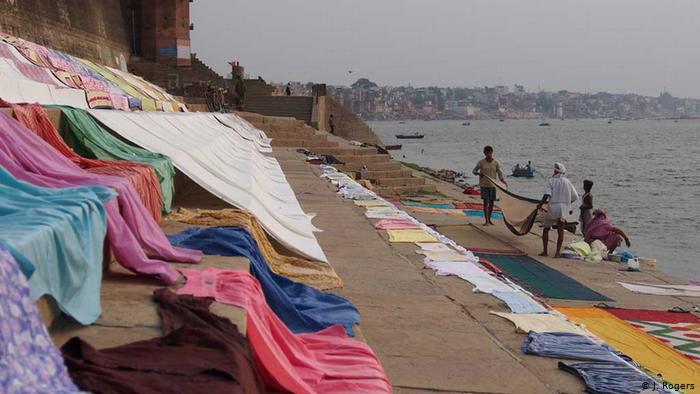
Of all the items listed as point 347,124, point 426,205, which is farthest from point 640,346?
point 347,124

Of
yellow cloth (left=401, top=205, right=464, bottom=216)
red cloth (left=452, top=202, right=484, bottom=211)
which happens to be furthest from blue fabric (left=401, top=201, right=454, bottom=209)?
yellow cloth (left=401, top=205, right=464, bottom=216)

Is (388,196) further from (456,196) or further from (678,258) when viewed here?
(678,258)

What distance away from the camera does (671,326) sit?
6.45 meters

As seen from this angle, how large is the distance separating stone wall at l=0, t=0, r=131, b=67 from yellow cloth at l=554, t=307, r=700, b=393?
1210 cm

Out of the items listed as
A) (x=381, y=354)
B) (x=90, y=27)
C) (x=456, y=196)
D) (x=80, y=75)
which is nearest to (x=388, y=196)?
(x=456, y=196)

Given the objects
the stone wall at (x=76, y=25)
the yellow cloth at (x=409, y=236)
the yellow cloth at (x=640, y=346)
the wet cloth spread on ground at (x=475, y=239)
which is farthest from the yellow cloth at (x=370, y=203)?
the stone wall at (x=76, y=25)

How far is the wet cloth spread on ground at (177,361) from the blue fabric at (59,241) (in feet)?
0.84

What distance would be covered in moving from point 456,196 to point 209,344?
16.5 meters

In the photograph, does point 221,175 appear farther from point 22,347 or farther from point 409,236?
point 22,347

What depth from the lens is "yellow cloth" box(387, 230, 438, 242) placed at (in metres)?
7.46

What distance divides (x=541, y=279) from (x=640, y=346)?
2397 millimetres

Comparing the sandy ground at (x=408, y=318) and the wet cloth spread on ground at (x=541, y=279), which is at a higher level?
the sandy ground at (x=408, y=318)

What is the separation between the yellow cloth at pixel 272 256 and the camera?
4902 millimetres

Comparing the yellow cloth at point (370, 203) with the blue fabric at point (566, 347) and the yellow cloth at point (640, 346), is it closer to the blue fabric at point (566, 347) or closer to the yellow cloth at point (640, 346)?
the yellow cloth at point (640, 346)
